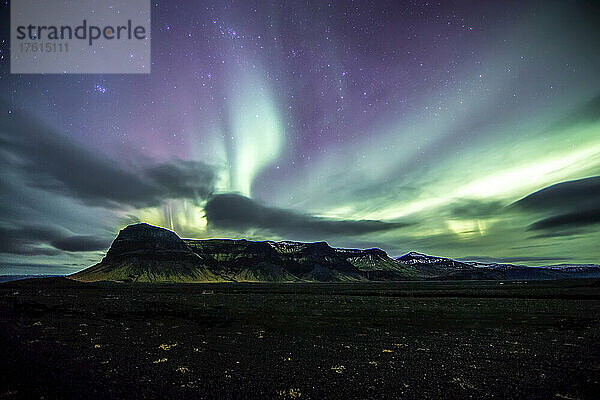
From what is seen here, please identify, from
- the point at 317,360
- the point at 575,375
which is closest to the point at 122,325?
the point at 317,360

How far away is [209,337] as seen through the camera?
33.7 metres

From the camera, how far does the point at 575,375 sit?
20859 mm

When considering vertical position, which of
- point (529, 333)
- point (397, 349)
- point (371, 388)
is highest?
point (371, 388)

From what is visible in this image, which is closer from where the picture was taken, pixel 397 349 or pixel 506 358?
pixel 506 358

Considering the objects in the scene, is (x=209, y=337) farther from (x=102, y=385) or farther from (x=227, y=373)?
(x=102, y=385)

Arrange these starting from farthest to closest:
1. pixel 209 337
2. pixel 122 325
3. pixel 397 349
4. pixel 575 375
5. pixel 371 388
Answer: pixel 122 325
pixel 209 337
pixel 397 349
pixel 575 375
pixel 371 388

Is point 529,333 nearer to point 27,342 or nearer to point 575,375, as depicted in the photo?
point 575,375

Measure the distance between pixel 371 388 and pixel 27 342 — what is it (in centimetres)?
3620

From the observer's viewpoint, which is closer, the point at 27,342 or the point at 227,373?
the point at 227,373

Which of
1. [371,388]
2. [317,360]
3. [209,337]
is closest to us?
[371,388]

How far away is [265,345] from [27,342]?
25.7 m

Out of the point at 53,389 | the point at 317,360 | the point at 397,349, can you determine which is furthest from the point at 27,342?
the point at 397,349

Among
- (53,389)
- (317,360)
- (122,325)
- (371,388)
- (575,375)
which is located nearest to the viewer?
(53,389)

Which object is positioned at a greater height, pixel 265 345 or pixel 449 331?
pixel 265 345
